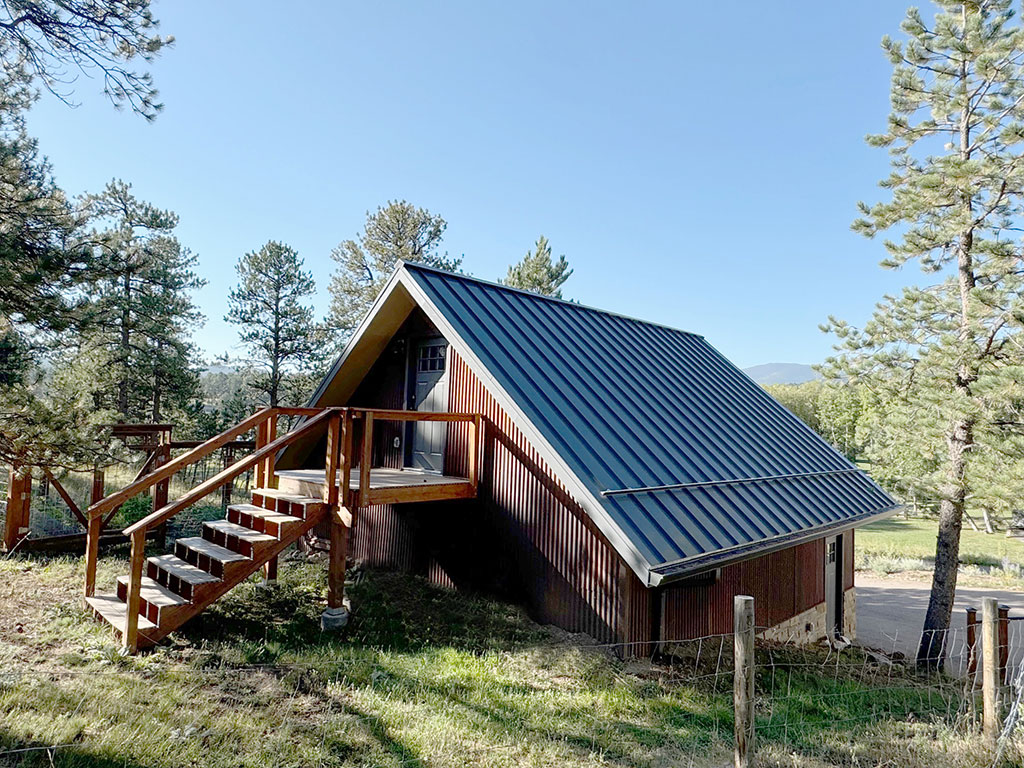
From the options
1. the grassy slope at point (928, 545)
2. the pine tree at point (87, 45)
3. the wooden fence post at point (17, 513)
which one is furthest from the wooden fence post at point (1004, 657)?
the grassy slope at point (928, 545)

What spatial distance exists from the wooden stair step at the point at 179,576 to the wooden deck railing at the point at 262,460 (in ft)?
1.54

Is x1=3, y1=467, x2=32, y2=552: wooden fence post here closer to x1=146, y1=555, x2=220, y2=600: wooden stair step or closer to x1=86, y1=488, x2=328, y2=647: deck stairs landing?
x1=86, y1=488, x2=328, y2=647: deck stairs landing

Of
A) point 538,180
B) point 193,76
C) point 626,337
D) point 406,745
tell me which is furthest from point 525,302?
point 538,180

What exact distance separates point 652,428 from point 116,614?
7.01 m

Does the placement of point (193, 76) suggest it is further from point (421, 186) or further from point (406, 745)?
point (421, 186)

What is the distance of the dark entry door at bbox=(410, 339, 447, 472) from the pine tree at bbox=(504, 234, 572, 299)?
2223 cm

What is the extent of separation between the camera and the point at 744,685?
3439mm

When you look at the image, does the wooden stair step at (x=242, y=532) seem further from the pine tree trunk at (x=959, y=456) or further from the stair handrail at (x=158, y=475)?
the pine tree trunk at (x=959, y=456)

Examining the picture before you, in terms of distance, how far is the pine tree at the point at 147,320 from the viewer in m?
20.9

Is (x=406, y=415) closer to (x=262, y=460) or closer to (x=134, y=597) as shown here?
(x=262, y=460)

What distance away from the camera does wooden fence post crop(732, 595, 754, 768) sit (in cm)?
339

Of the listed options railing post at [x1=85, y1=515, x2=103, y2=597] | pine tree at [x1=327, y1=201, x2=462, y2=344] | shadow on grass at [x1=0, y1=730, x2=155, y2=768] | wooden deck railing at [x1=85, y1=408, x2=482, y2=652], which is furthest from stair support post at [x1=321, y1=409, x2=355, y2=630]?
pine tree at [x1=327, y1=201, x2=462, y2=344]

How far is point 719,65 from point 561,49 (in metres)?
4.11

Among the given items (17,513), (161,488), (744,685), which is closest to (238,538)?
(161,488)
